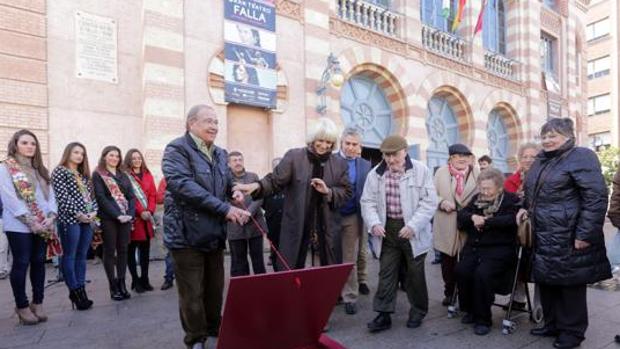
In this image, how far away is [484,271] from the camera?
13.3 feet

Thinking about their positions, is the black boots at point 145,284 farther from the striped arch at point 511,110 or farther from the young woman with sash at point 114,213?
the striped arch at point 511,110

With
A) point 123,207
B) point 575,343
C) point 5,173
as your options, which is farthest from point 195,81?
point 575,343

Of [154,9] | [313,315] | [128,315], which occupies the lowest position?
[128,315]

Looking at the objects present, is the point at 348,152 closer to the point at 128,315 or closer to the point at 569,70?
the point at 128,315

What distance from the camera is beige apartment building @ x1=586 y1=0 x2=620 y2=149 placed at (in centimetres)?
3644

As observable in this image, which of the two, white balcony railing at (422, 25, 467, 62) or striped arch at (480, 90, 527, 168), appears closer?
white balcony railing at (422, 25, 467, 62)

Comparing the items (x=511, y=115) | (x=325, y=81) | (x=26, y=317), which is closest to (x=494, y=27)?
(x=511, y=115)

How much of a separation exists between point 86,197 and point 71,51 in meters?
4.42

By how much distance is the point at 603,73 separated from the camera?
1485 inches

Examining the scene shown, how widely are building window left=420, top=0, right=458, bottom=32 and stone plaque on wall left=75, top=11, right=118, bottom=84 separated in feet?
30.6

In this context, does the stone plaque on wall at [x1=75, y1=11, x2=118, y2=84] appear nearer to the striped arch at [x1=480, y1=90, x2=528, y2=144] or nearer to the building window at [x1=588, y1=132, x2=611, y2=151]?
the striped arch at [x1=480, y1=90, x2=528, y2=144]

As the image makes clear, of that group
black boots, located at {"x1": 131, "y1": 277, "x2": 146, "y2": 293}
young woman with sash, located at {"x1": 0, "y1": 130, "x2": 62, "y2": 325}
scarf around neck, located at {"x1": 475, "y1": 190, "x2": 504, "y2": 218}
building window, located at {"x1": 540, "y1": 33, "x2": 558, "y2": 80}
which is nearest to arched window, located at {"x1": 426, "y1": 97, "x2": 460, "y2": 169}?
building window, located at {"x1": 540, "y1": 33, "x2": 558, "y2": 80}

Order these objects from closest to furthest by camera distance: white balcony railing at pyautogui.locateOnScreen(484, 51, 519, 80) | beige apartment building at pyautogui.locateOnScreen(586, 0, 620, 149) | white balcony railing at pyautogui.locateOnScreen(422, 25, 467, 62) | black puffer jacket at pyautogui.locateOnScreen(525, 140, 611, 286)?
black puffer jacket at pyautogui.locateOnScreen(525, 140, 611, 286) → white balcony railing at pyautogui.locateOnScreen(422, 25, 467, 62) → white balcony railing at pyautogui.locateOnScreen(484, 51, 519, 80) → beige apartment building at pyautogui.locateOnScreen(586, 0, 620, 149)

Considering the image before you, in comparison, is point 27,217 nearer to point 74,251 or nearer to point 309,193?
point 74,251
